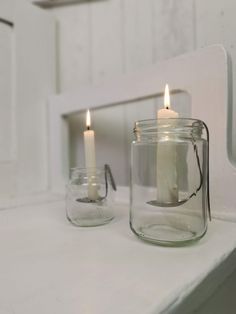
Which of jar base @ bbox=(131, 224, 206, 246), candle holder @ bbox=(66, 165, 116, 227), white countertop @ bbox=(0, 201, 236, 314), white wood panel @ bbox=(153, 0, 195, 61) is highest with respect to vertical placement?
white wood panel @ bbox=(153, 0, 195, 61)

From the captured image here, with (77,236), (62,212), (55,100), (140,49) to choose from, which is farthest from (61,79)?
(77,236)

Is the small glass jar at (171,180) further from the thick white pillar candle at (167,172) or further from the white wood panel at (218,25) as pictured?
the white wood panel at (218,25)

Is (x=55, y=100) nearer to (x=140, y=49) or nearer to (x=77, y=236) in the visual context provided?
(x=140, y=49)

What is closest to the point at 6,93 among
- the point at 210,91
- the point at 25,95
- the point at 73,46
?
the point at 25,95

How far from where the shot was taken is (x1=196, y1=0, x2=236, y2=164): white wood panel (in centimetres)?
54

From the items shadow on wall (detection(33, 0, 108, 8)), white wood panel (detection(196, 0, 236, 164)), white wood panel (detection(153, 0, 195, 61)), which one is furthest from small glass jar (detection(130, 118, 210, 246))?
shadow on wall (detection(33, 0, 108, 8))

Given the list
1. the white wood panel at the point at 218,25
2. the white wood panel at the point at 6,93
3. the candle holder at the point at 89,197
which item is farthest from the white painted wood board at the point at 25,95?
the white wood panel at the point at 218,25

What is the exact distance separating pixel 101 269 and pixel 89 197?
162 mm

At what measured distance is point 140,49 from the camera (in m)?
0.64

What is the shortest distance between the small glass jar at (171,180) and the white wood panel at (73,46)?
0.41m

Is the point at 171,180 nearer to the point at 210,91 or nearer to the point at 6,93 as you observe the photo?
the point at 210,91

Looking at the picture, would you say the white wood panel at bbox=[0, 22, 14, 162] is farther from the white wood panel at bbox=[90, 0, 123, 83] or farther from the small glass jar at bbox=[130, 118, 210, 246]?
the small glass jar at bbox=[130, 118, 210, 246]

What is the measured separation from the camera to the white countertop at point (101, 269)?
190 millimetres

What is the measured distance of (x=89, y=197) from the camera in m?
0.40
